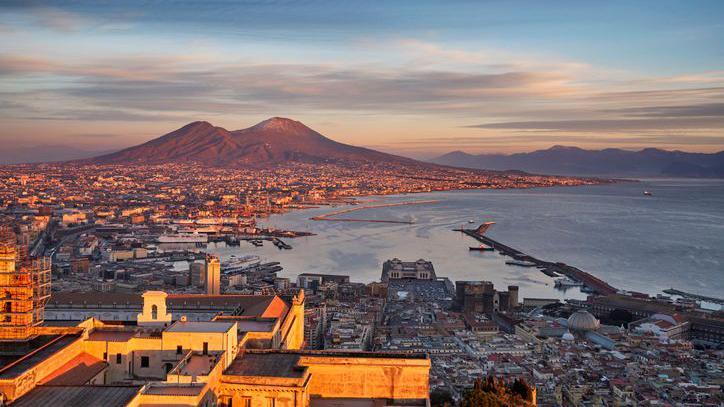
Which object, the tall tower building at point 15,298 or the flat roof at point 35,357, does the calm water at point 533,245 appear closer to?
the tall tower building at point 15,298

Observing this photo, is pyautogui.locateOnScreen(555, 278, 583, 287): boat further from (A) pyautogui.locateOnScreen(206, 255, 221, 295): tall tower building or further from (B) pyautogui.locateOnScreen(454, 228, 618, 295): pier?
(A) pyautogui.locateOnScreen(206, 255, 221, 295): tall tower building

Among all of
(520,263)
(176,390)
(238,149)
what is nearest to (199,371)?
(176,390)

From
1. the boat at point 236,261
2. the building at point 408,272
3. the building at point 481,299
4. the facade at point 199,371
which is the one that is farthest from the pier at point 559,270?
the facade at point 199,371

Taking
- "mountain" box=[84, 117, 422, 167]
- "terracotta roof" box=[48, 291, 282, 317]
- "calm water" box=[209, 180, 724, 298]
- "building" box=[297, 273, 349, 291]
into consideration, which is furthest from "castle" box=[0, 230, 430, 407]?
"mountain" box=[84, 117, 422, 167]

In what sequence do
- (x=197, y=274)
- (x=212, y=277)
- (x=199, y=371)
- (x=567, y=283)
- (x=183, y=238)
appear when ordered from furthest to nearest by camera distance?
(x=183, y=238), (x=567, y=283), (x=197, y=274), (x=212, y=277), (x=199, y=371)

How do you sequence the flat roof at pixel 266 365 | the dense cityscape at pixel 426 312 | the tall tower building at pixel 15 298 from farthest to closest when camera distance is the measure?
the dense cityscape at pixel 426 312
the tall tower building at pixel 15 298
the flat roof at pixel 266 365

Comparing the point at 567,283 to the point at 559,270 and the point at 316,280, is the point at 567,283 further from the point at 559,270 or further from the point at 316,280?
the point at 316,280
